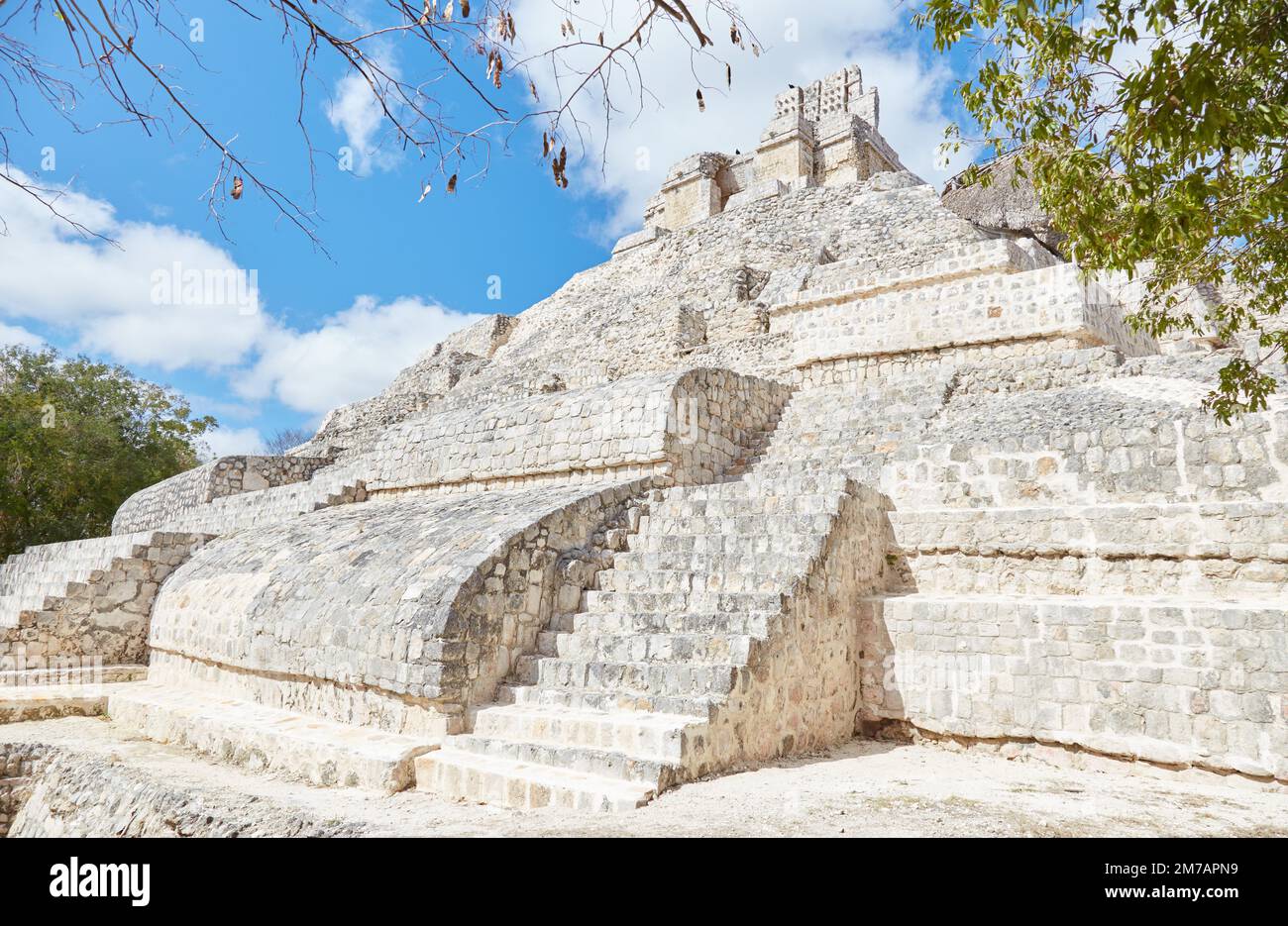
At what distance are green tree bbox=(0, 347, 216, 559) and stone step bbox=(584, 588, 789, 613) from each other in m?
15.3

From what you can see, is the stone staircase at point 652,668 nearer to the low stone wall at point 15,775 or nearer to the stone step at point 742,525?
the stone step at point 742,525

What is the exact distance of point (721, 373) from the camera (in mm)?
8938

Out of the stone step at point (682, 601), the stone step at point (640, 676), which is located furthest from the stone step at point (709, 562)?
the stone step at point (640, 676)

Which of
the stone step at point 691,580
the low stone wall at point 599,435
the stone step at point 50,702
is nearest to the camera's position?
the stone step at point 691,580

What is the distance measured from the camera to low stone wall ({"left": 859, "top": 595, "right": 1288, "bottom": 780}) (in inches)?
187

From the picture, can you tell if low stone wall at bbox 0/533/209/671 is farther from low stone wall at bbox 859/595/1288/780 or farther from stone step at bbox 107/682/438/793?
low stone wall at bbox 859/595/1288/780

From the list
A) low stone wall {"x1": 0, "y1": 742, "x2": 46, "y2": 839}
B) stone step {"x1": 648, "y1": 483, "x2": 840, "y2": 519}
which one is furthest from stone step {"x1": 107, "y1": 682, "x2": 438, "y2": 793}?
stone step {"x1": 648, "y1": 483, "x2": 840, "y2": 519}

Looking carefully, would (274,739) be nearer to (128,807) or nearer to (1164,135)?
(128,807)

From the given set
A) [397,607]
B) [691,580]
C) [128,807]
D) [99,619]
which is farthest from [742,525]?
[99,619]

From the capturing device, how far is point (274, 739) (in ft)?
18.5

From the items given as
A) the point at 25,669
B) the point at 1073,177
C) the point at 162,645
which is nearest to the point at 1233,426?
the point at 1073,177

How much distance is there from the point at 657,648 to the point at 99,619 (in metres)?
7.55

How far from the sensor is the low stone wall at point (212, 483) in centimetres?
1379

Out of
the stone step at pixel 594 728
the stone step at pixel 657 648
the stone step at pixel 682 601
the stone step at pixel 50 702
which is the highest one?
the stone step at pixel 682 601
